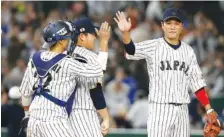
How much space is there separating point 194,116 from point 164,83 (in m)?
5.35

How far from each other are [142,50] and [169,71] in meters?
0.37

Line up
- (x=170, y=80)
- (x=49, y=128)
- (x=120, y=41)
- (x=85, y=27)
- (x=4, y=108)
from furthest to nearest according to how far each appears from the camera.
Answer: (x=120, y=41), (x=4, y=108), (x=170, y=80), (x=85, y=27), (x=49, y=128)

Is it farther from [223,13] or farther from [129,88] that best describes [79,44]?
[223,13]

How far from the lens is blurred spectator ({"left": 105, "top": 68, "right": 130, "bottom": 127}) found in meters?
17.3

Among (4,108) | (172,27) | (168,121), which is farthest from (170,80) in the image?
(4,108)

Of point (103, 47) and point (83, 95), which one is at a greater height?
point (103, 47)

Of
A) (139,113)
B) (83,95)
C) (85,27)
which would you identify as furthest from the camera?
(139,113)

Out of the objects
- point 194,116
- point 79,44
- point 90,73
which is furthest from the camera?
point 194,116

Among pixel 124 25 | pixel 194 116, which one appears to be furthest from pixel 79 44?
pixel 194 116

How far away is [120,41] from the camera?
63.4 ft

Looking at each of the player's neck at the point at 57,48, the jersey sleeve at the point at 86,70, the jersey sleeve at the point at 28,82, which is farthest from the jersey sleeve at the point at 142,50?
the jersey sleeve at the point at 28,82

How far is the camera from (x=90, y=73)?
10273 mm

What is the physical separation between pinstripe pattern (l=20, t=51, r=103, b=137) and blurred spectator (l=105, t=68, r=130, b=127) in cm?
686

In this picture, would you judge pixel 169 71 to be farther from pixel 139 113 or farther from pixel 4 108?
pixel 139 113
